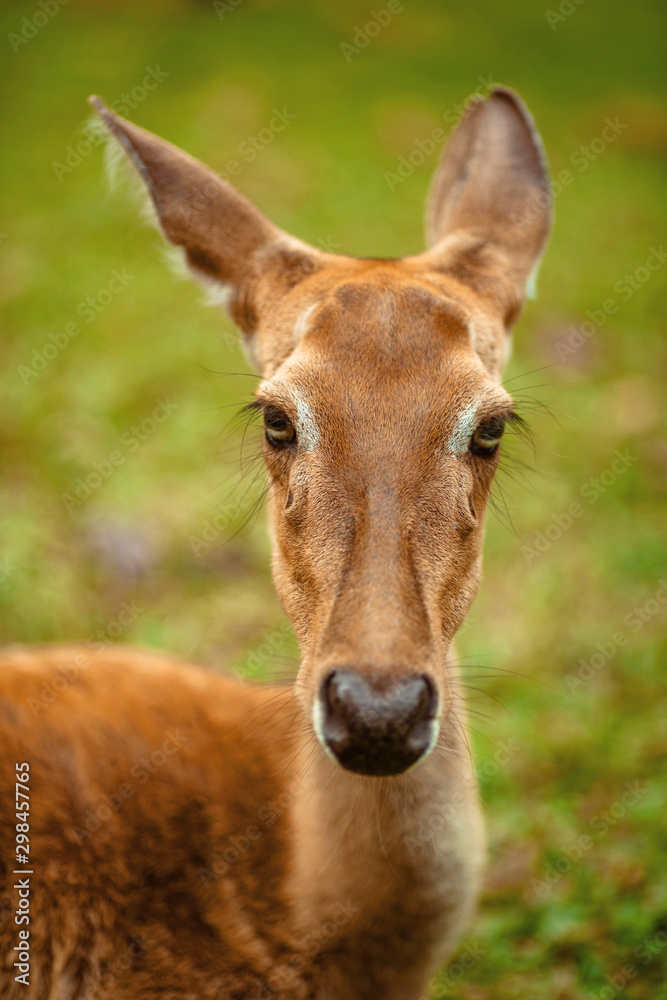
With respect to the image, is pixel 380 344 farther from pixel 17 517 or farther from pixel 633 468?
pixel 633 468

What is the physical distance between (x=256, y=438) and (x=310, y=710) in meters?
2.07

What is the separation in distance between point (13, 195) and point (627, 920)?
11.4 m

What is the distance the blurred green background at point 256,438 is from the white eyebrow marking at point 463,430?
84 centimetres

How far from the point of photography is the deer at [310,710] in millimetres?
2736

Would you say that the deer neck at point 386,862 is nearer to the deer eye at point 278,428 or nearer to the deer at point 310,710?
the deer at point 310,710

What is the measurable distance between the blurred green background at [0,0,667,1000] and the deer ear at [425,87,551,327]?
0.66m

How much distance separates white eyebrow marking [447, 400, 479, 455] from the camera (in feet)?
9.63

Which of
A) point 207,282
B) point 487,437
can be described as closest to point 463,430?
point 487,437

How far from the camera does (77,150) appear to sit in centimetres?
1290

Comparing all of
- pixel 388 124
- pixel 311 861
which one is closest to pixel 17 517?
pixel 311 861

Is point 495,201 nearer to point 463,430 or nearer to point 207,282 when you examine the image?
point 207,282

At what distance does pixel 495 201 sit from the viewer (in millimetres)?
4168

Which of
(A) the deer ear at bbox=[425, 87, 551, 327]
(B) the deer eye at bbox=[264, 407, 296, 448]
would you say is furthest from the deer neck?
(A) the deer ear at bbox=[425, 87, 551, 327]

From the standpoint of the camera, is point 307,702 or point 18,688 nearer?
point 307,702
